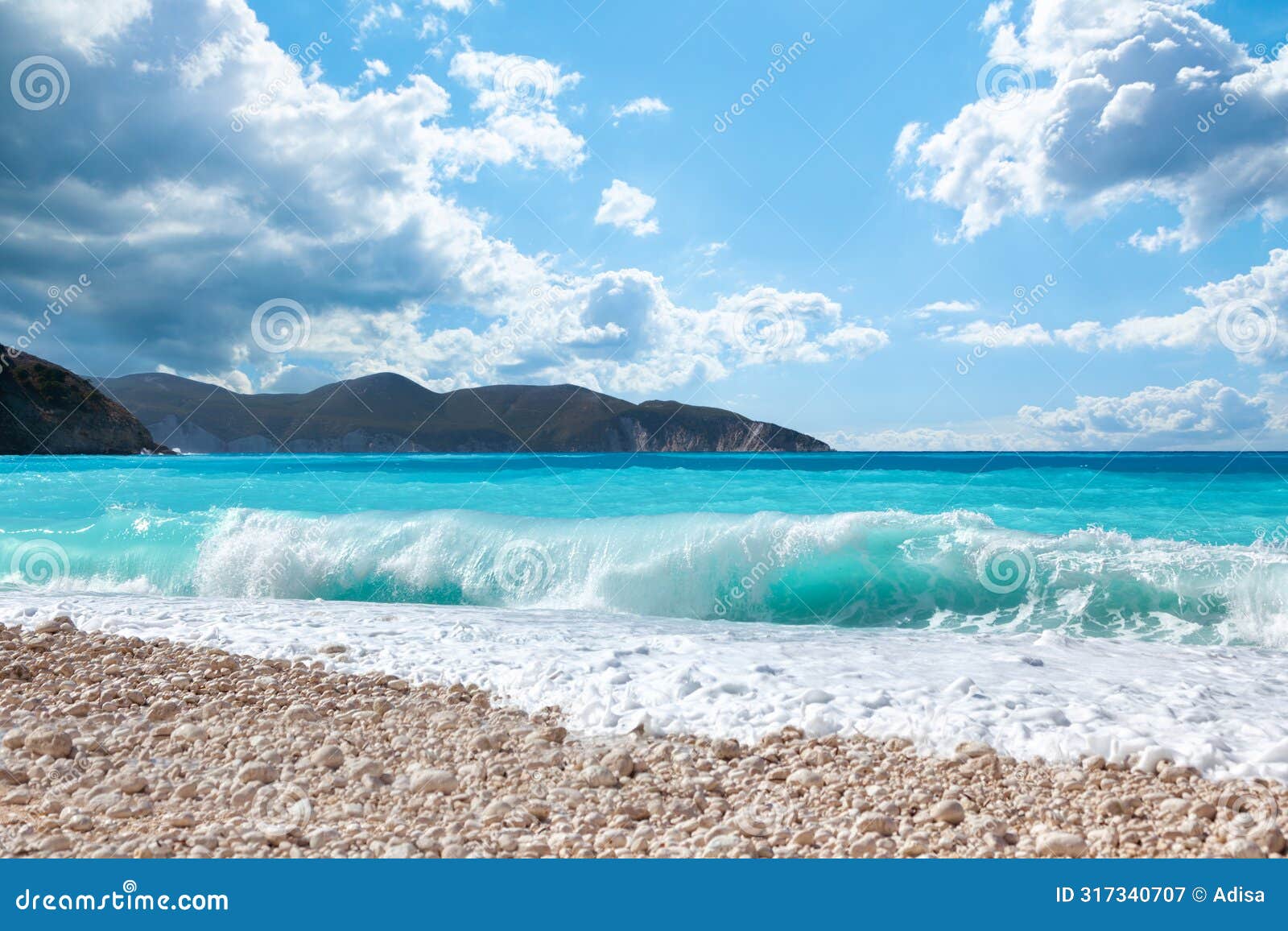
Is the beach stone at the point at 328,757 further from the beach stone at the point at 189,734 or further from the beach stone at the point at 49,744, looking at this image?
the beach stone at the point at 49,744

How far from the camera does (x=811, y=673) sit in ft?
17.6

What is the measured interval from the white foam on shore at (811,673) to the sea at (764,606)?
3 cm

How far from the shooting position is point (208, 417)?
328ft

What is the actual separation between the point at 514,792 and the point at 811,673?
2638mm

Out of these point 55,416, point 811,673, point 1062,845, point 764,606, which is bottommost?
point 764,606

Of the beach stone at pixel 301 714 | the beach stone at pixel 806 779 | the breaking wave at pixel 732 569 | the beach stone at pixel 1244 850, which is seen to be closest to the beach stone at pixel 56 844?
the beach stone at pixel 301 714

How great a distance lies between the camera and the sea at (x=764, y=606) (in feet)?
15.1

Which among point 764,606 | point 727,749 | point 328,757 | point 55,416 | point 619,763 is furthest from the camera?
point 55,416

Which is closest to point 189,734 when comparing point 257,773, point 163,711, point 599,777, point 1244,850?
point 163,711

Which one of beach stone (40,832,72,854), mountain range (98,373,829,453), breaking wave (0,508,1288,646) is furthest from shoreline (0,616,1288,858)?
mountain range (98,373,829,453)

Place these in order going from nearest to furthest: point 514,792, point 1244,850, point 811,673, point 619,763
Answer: point 1244,850
point 514,792
point 619,763
point 811,673

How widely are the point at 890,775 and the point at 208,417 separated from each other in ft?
379

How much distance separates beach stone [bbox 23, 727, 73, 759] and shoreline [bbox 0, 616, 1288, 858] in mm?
10

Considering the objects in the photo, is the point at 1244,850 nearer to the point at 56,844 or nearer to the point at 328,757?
the point at 328,757
